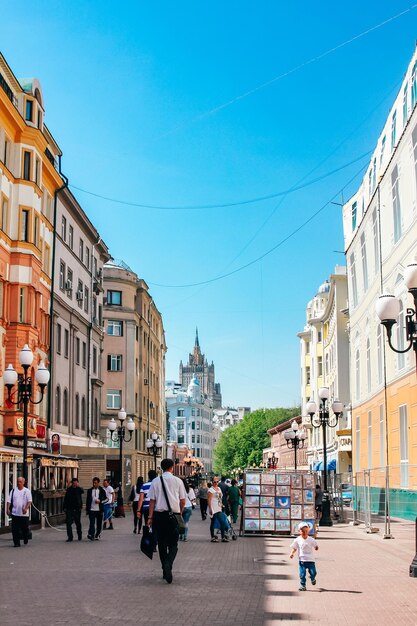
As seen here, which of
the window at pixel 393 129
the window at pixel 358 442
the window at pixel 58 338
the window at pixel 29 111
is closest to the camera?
the window at pixel 393 129

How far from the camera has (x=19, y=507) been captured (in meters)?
20.5

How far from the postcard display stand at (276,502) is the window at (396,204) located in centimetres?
1018

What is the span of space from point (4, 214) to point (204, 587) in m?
A: 22.6

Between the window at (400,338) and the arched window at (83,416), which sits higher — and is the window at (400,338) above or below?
above

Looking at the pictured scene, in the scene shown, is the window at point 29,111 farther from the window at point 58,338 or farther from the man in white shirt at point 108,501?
the man in white shirt at point 108,501

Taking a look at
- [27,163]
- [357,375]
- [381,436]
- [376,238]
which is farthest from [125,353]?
[381,436]

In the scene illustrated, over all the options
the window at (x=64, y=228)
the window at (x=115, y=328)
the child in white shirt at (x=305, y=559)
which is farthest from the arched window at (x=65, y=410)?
the child in white shirt at (x=305, y=559)

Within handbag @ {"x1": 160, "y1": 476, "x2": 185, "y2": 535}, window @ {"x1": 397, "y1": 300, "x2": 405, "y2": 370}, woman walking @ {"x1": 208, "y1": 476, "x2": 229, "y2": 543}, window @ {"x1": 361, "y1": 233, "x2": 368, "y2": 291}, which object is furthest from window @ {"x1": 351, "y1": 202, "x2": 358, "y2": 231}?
handbag @ {"x1": 160, "y1": 476, "x2": 185, "y2": 535}

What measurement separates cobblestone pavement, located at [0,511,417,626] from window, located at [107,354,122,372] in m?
45.2

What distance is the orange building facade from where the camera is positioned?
1261 inches

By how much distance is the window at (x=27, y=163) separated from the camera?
34269 mm

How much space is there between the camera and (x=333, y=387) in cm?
6512

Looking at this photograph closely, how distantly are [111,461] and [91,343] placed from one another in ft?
25.3

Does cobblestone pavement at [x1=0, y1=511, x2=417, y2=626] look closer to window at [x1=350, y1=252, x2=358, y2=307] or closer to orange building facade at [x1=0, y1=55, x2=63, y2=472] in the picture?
orange building facade at [x1=0, y1=55, x2=63, y2=472]
